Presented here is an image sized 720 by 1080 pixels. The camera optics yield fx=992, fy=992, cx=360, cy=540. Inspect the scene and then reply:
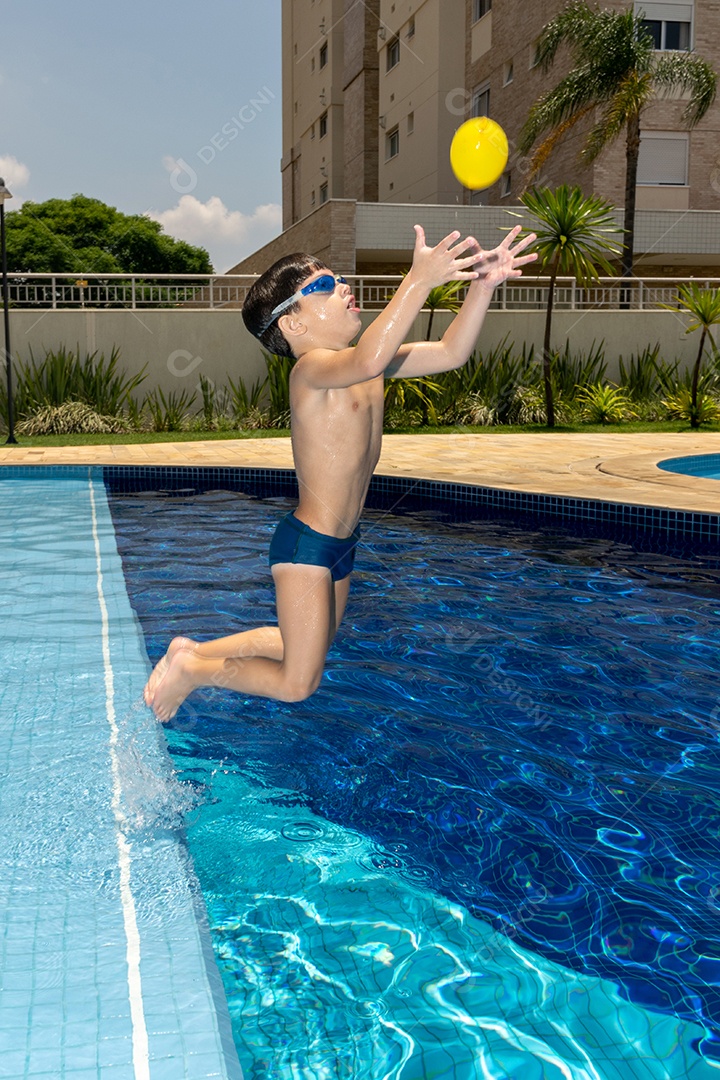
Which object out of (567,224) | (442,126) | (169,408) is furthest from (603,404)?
(442,126)

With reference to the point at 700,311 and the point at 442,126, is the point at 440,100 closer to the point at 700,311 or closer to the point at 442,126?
the point at 442,126

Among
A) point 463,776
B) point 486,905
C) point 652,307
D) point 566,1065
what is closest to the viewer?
point 566,1065

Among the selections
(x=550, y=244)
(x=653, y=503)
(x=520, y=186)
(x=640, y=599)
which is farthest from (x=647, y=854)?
(x=520, y=186)

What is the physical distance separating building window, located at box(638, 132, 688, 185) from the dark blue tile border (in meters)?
20.7

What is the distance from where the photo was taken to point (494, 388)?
57.9 feet

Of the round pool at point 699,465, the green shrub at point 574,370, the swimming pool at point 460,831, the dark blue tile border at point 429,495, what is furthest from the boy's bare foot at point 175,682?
the green shrub at point 574,370

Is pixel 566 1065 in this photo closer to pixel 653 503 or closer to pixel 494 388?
pixel 653 503

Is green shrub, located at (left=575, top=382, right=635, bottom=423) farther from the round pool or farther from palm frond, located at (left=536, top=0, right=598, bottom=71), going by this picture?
palm frond, located at (left=536, top=0, right=598, bottom=71)

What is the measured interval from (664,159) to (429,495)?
21490 mm

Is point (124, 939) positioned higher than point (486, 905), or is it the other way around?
point (124, 939)

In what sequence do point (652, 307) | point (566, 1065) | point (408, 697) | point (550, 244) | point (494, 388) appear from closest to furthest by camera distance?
1. point (566, 1065)
2. point (408, 697)
3. point (550, 244)
4. point (494, 388)
5. point (652, 307)

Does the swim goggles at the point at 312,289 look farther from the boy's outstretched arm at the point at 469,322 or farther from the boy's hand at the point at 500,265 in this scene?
the boy's hand at the point at 500,265

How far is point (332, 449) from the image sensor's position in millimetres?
2963

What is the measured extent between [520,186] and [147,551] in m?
24.9
